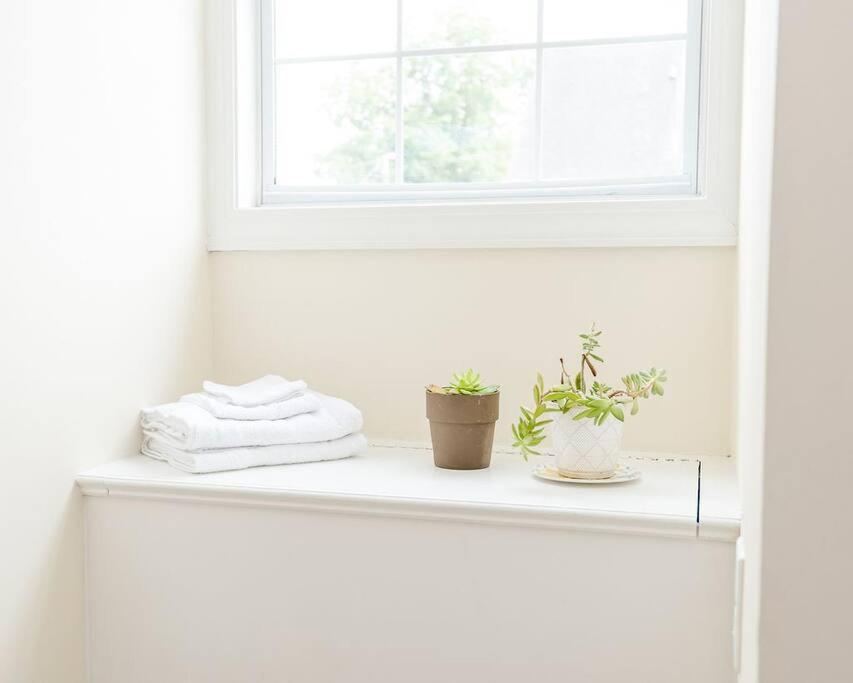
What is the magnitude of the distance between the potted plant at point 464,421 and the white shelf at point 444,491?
0.10 feet

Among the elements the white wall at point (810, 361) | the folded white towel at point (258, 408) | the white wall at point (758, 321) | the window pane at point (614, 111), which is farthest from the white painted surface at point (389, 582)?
the window pane at point (614, 111)

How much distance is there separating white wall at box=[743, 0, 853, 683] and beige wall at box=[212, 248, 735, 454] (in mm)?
919

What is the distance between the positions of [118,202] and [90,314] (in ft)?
0.72

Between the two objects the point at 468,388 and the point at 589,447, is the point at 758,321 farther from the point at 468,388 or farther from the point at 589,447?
the point at 468,388

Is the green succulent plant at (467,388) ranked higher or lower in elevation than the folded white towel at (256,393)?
higher

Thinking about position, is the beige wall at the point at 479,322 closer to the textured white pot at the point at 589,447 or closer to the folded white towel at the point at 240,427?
the folded white towel at the point at 240,427

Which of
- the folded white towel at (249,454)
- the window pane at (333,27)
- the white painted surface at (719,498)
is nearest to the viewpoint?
the white painted surface at (719,498)

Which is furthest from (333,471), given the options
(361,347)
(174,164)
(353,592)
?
(174,164)

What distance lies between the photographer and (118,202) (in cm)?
164

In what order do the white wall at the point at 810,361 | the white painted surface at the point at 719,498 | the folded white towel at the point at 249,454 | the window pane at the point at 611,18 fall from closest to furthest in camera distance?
the white wall at the point at 810,361 → the white painted surface at the point at 719,498 → the folded white towel at the point at 249,454 → the window pane at the point at 611,18

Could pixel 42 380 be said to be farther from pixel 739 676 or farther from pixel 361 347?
pixel 739 676

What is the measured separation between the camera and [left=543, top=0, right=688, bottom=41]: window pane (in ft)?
5.89

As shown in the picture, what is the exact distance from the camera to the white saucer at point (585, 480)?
4.77ft

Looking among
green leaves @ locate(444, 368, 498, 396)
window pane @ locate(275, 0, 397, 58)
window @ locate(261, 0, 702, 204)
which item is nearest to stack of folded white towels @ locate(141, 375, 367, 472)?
green leaves @ locate(444, 368, 498, 396)
